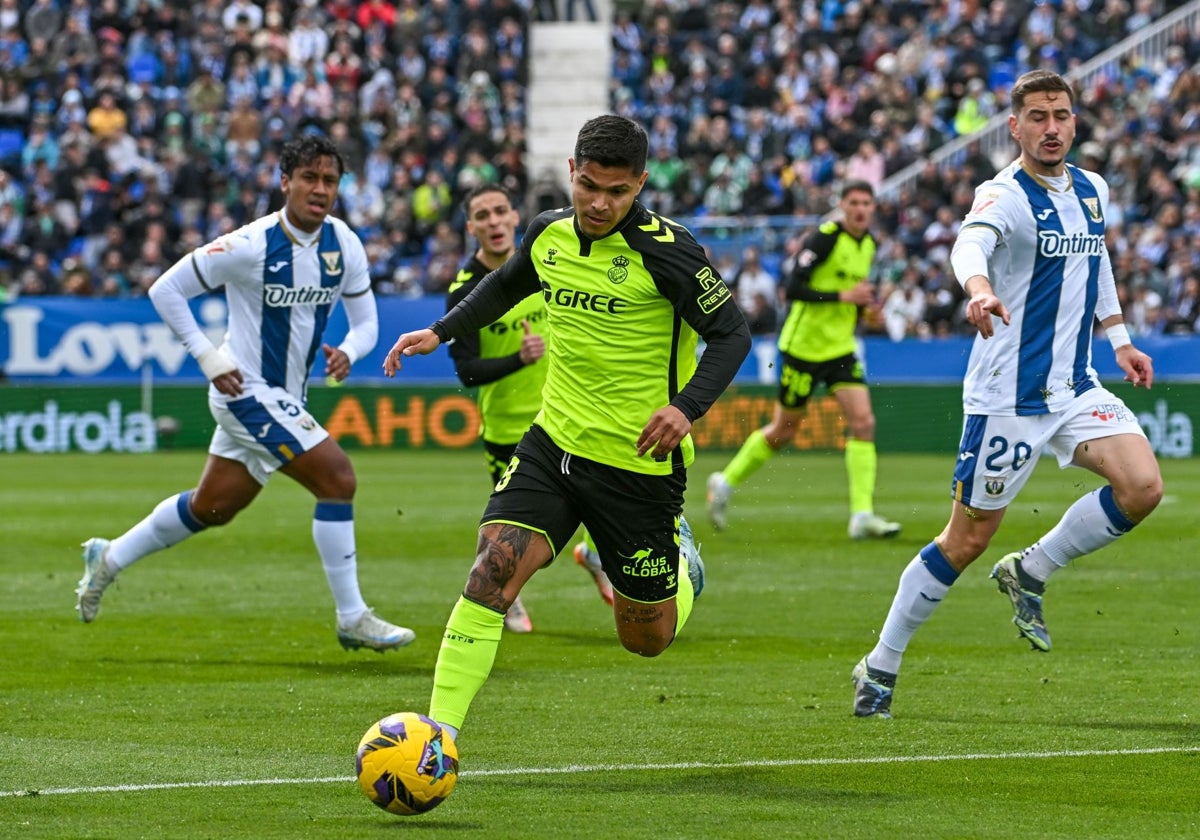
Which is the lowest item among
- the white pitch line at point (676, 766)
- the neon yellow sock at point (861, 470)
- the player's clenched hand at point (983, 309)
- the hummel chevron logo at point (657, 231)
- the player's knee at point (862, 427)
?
the neon yellow sock at point (861, 470)

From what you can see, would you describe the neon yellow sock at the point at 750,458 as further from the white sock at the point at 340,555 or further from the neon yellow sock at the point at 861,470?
the white sock at the point at 340,555

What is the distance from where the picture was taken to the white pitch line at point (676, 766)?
648 centimetres

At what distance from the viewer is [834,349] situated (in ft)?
50.3

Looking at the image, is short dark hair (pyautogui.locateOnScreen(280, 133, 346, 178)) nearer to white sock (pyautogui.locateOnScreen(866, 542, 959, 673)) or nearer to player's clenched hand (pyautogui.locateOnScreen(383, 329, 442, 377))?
player's clenched hand (pyautogui.locateOnScreen(383, 329, 442, 377))

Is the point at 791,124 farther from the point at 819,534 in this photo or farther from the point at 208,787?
the point at 208,787

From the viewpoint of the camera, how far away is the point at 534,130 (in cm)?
3450

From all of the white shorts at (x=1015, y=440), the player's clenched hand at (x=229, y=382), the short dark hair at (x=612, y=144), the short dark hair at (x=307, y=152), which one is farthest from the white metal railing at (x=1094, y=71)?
the short dark hair at (x=612, y=144)

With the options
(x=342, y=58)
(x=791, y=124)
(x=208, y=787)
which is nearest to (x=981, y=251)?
(x=208, y=787)

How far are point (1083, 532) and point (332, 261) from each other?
396cm

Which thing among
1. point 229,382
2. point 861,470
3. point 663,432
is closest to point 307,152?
point 229,382

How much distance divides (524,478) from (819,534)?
971cm

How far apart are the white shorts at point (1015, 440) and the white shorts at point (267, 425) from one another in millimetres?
3336

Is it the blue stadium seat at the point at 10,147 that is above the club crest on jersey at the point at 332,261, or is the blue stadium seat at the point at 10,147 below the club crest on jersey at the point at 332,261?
below

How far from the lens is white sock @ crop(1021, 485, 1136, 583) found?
8148mm
